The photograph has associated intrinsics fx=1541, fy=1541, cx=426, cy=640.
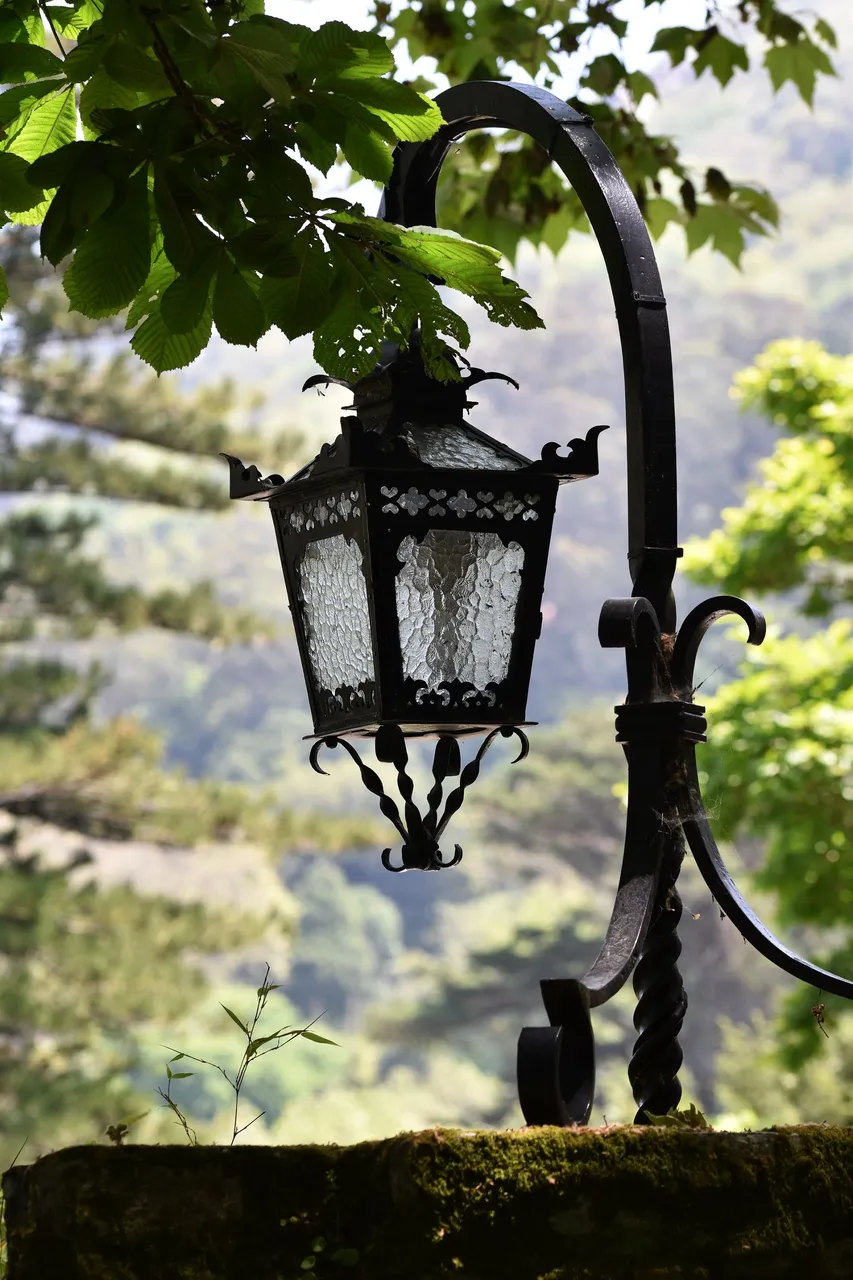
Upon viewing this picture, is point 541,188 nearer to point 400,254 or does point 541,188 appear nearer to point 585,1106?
point 400,254

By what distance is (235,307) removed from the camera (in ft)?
3.85

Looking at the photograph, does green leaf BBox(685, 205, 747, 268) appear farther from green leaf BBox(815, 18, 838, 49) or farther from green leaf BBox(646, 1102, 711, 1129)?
green leaf BBox(646, 1102, 711, 1129)

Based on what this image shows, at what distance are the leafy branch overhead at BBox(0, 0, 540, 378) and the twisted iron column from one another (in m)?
0.59

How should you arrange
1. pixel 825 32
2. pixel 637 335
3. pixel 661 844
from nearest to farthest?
1. pixel 661 844
2. pixel 637 335
3. pixel 825 32

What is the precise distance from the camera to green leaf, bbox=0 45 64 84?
115cm

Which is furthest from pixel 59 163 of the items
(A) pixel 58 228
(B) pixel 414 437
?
(B) pixel 414 437

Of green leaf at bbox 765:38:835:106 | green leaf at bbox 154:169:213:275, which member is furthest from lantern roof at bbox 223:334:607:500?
green leaf at bbox 765:38:835:106

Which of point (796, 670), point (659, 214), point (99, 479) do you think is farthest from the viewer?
point (99, 479)

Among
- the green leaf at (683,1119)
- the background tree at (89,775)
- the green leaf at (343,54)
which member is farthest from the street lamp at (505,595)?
the background tree at (89,775)

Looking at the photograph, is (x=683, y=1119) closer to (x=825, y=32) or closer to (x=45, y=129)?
(x=45, y=129)

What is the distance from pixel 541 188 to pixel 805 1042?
5645 mm

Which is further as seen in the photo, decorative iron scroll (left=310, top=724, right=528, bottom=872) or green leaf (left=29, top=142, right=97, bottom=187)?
decorative iron scroll (left=310, top=724, right=528, bottom=872)

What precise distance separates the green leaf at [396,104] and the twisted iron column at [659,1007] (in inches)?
26.5

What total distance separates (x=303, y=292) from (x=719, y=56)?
2.10 metres
